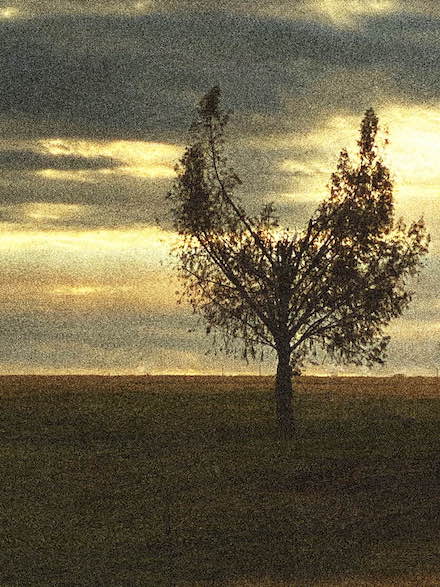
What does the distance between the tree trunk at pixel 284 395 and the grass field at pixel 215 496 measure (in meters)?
0.68

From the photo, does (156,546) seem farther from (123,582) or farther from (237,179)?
(237,179)

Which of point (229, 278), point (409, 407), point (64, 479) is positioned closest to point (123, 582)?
point (64, 479)

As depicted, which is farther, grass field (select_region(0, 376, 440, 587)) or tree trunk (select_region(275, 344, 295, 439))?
tree trunk (select_region(275, 344, 295, 439))

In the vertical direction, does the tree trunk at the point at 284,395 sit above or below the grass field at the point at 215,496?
above

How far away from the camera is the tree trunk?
4834cm

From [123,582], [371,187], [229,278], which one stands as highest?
[371,187]

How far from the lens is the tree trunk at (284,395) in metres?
48.3

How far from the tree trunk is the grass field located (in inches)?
26.9

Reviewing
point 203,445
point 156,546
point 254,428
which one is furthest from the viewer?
point 254,428

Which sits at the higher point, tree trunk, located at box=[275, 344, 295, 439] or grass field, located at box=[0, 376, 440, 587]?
tree trunk, located at box=[275, 344, 295, 439]

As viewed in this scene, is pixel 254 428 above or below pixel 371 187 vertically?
below

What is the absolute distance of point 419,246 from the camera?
47781 mm

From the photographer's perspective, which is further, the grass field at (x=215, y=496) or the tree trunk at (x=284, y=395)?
the tree trunk at (x=284, y=395)

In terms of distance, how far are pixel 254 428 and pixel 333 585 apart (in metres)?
29.7
